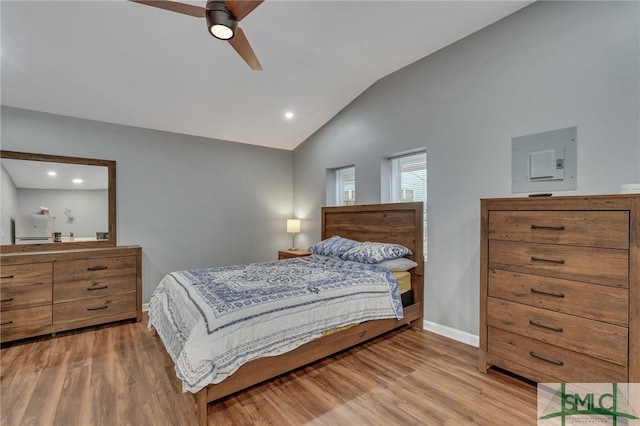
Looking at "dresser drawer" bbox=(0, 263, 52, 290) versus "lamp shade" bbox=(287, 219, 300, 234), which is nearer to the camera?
"dresser drawer" bbox=(0, 263, 52, 290)

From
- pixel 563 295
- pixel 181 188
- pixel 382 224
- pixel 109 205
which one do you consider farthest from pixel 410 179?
pixel 109 205

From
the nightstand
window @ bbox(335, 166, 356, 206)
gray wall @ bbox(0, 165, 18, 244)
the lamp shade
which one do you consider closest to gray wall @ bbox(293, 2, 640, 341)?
window @ bbox(335, 166, 356, 206)

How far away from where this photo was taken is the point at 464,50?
9.34 feet

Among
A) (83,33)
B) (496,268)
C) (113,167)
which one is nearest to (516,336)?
(496,268)

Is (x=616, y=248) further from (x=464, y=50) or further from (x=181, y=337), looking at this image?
(x=181, y=337)

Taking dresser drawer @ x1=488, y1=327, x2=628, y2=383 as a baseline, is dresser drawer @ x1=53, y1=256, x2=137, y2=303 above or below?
above

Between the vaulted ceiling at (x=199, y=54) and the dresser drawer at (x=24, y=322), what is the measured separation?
7.04 feet

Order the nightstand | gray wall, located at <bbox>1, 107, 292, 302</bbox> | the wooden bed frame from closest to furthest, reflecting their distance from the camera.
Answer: the wooden bed frame, gray wall, located at <bbox>1, 107, 292, 302</bbox>, the nightstand

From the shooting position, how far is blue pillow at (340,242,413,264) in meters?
3.03

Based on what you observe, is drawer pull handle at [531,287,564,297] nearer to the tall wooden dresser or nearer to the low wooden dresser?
the tall wooden dresser

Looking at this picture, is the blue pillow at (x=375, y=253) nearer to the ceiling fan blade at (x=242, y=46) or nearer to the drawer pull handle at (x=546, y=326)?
the drawer pull handle at (x=546, y=326)

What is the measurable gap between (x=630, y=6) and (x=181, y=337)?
3755mm

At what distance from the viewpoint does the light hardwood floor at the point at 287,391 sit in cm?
177

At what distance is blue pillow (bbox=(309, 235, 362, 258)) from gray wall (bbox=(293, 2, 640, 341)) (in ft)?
2.11
